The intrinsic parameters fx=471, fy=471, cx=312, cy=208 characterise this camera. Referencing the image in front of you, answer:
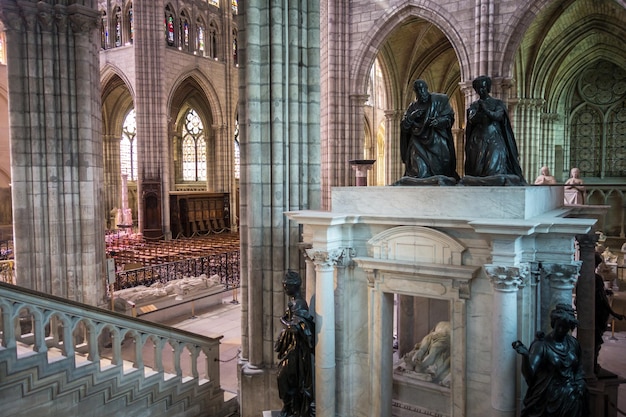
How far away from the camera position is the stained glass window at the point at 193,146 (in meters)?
36.2

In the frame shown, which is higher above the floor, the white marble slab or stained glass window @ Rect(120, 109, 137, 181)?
stained glass window @ Rect(120, 109, 137, 181)

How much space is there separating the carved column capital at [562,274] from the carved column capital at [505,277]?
0.37m

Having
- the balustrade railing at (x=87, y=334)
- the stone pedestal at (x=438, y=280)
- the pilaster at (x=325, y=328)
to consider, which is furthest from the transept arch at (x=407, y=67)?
the pilaster at (x=325, y=328)

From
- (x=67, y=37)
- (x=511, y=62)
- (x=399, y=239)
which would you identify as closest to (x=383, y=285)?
(x=399, y=239)

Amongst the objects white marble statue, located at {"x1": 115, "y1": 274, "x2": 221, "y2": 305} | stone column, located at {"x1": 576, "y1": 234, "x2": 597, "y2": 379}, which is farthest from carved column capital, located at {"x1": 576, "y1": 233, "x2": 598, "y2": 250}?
white marble statue, located at {"x1": 115, "y1": 274, "x2": 221, "y2": 305}

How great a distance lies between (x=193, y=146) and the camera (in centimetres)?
3644

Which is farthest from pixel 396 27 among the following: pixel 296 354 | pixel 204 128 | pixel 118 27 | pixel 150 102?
pixel 204 128

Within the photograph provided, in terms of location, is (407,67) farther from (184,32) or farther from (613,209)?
(184,32)

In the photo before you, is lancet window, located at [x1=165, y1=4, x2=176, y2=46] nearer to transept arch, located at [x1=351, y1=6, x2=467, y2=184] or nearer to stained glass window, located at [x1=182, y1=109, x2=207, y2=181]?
stained glass window, located at [x1=182, y1=109, x2=207, y2=181]

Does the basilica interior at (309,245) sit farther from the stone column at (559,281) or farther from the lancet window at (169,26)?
the lancet window at (169,26)

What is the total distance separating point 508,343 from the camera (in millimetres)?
4129

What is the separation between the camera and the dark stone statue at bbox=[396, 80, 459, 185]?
517 cm

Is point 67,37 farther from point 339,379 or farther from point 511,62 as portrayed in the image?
point 511,62

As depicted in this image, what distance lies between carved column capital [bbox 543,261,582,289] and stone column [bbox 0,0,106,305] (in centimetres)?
845
